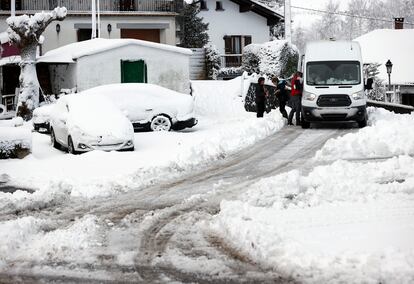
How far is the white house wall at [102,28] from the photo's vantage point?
1459 inches

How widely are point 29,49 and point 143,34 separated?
1333cm

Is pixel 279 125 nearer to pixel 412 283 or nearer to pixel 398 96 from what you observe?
pixel 412 283

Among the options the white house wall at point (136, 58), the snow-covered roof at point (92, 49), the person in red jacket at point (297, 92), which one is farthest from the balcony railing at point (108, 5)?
the person in red jacket at point (297, 92)

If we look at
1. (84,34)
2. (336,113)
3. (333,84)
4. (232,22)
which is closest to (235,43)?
(232,22)

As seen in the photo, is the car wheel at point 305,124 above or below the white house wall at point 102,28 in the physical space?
below

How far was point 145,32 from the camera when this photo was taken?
39.6 meters

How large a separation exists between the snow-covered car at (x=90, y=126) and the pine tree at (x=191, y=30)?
23505mm

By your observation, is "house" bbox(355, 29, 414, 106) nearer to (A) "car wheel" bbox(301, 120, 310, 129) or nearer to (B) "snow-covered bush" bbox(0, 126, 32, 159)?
(A) "car wheel" bbox(301, 120, 310, 129)

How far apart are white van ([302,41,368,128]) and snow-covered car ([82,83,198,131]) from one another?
376 cm

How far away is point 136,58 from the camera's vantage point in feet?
97.6

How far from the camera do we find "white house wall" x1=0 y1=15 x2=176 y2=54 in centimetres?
3706

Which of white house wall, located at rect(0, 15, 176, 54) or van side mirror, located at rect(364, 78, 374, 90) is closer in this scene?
van side mirror, located at rect(364, 78, 374, 90)

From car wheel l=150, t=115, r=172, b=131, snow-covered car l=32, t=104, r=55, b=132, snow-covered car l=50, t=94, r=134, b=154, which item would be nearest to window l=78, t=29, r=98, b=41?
snow-covered car l=32, t=104, r=55, b=132

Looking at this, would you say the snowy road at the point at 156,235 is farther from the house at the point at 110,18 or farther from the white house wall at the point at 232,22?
the white house wall at the point at 232,22
